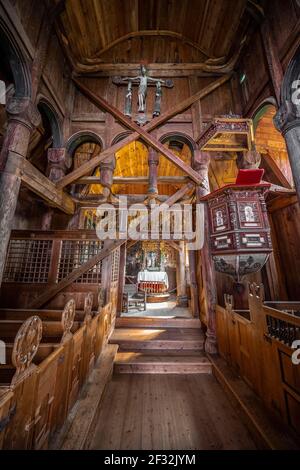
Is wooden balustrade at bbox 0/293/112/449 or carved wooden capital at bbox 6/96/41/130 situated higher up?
carved wooden capital at bbox 6/96/41/130

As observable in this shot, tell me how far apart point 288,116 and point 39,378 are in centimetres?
541

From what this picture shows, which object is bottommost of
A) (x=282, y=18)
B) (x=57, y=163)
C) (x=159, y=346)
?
(x=159, y=346)

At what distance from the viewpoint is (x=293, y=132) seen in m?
3.53

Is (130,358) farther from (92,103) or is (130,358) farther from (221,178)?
(92,103)

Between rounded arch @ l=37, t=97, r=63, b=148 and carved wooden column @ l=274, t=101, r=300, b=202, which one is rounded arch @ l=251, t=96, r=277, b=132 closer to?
carved wooden column @ l=274, t=101, r=300, b=202

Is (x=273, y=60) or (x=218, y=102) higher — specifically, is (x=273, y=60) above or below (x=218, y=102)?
below

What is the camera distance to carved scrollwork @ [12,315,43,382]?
1331mm

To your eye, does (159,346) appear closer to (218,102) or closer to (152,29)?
(218,102)

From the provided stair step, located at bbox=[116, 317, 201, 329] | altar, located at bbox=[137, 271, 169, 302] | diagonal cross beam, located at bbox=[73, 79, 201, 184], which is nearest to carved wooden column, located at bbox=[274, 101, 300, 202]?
diagonal cross beam, located at bbox=[73, 79, 201, 184]

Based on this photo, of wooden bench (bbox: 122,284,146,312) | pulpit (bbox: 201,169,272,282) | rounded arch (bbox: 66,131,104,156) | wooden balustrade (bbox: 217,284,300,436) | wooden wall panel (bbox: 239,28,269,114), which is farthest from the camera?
wooden bench (bbox: 122,284,146,312)

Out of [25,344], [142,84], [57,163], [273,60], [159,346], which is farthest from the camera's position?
[142,84]

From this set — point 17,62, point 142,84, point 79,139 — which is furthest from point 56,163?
point 142,84

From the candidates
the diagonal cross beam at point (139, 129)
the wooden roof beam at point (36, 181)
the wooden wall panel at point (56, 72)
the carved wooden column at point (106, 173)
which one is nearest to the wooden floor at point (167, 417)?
A: the wooden roof beam at point (36, 181)

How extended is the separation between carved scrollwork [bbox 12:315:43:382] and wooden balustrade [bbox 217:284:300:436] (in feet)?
8.31
